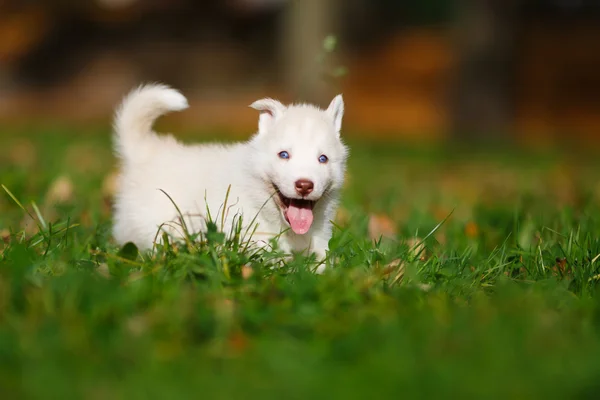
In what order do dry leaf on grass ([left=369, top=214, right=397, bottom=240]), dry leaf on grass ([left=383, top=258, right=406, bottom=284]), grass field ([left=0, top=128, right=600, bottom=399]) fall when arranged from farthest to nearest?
dry leaf on grass ([left=369, top=214, right=397, bottom=240])
dry leaf on grass ([left=383, top=258, right=406, bottom=284])
grass field ([left=0, top=128, right=600, bottom=399])

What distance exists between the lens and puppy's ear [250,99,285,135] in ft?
12.4

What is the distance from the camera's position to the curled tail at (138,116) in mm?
4133

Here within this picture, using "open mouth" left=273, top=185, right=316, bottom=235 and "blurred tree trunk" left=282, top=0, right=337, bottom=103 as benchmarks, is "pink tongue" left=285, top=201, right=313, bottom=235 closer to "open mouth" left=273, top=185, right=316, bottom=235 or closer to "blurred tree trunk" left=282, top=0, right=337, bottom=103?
"open mouth" left=273, top=185, right=316, bottom=235

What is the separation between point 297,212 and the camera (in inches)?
143

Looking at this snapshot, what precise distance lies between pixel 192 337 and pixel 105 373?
13.1 inches

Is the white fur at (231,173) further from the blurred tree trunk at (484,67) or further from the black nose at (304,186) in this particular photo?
the blurred tree trunk at (484,67)

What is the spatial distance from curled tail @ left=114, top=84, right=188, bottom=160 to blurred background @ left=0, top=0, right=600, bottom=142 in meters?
9.47

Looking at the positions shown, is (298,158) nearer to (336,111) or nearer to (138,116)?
(336,111)

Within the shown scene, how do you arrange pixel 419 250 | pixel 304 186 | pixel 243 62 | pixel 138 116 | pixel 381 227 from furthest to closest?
1. pixel 243 62
2. pixel 381 227
3. pixel 138 116
4. pixel 419 250
5. pixel 304 186

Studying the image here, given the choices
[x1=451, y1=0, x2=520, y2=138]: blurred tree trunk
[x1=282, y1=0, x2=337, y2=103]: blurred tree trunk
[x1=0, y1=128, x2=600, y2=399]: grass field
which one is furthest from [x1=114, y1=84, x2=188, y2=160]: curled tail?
[x1=451, y1=0, x2=520, y2=138]: blurred tree trunk

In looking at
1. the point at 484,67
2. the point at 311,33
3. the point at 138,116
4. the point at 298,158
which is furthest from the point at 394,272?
the point at 484,67

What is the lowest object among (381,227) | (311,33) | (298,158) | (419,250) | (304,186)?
(381,227)

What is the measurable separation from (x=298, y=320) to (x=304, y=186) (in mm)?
938

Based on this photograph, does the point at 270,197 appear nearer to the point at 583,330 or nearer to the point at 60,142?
the point at 583,330
